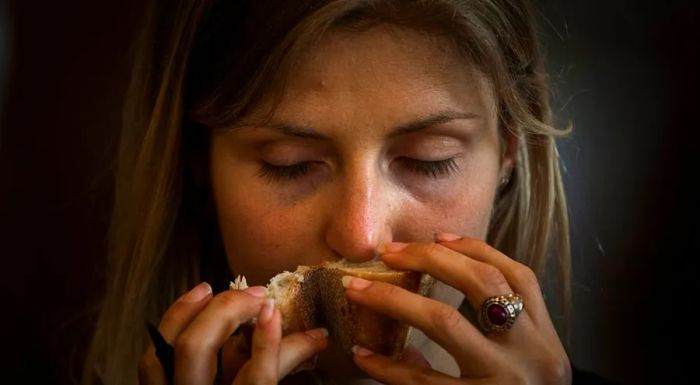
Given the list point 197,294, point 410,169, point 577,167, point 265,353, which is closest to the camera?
point 265,353

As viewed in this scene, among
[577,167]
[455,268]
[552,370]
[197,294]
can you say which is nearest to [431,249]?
[455,268]

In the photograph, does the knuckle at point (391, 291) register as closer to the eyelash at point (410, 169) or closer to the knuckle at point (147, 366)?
the eyelash at point (410, 169)

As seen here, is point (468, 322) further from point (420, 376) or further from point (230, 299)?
point (230, 299)

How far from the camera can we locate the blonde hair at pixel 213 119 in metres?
1.18

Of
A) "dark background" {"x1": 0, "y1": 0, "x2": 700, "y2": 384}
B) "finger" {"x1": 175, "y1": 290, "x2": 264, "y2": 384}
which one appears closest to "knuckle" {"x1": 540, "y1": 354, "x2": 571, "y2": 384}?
"finger" {"x1": 175, "y1": 290, "x2": 264, "y2": 384}

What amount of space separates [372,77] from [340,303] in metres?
0.36

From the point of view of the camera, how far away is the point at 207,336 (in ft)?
3.29

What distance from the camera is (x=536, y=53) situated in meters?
1.39

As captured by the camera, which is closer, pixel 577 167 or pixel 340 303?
pixel 340 303

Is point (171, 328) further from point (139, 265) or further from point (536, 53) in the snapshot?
point (536, 53)

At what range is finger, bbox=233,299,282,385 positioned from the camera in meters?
0.97

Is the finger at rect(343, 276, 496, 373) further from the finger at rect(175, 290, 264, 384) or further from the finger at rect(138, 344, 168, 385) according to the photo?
the finger at rect(138, 344, 168, 385)

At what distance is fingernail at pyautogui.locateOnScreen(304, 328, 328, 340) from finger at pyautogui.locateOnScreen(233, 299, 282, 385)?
100mm

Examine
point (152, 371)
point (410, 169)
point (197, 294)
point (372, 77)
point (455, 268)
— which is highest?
point (372, 77)
